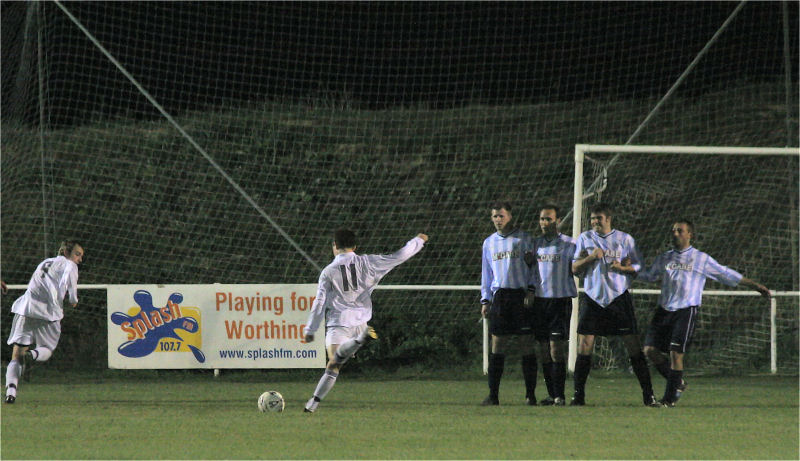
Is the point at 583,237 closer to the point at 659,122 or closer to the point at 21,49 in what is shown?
the point at 21,49

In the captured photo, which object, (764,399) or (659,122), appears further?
(659,122)

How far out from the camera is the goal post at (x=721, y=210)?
1489cm

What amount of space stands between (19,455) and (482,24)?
14377 millimetres

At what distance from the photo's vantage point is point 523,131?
792 inches

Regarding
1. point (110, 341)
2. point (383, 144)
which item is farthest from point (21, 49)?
point (383, 144)

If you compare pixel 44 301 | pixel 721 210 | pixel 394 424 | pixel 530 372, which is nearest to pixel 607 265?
pixel 530 372

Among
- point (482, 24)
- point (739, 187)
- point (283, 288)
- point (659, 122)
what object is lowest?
point (283, 288)

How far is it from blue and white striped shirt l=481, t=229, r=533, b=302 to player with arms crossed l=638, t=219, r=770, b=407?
0.98 metres

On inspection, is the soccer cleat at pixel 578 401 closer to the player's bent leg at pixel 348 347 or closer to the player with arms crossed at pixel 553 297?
the player with arms crossed at pixel 553 297

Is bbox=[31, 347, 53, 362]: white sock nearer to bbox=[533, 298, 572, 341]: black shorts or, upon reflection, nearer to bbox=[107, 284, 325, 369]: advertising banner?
bbox=[107, 284, 325, 369]: advertising banner

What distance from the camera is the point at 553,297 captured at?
9227mm

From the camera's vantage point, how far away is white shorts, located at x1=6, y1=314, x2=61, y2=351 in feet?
32.5

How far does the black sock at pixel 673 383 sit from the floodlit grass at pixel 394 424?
19cm

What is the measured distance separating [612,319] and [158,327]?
5.36m
